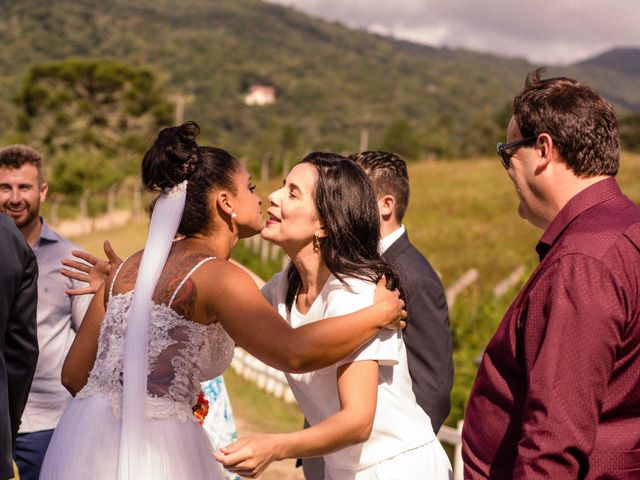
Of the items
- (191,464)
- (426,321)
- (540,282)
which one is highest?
(540,282)

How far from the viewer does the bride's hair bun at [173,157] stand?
261 cm

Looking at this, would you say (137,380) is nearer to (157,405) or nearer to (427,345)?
(157,405)

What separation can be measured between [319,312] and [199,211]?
1.50 feet

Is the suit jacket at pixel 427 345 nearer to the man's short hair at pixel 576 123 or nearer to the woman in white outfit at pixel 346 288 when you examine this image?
the woman in white outfit at pixel 346 288

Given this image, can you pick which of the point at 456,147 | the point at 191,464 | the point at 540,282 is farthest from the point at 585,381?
the point at 456,147

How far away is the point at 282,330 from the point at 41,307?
92.2 inches

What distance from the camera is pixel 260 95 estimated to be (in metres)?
86.9

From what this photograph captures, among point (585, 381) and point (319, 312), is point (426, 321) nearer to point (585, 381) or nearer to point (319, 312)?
point (319, 312)

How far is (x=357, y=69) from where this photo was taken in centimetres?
10969

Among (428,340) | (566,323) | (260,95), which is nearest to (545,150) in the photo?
(566,323)

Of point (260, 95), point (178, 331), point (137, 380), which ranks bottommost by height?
point (260, 95)

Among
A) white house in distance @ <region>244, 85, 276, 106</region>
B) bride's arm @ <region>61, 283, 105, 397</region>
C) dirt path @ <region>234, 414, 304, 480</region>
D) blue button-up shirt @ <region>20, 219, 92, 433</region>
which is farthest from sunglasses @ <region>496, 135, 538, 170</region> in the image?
white house in distance @ <region>244, 85, 276, 106</region>

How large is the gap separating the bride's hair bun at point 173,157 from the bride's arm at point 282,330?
367 mm

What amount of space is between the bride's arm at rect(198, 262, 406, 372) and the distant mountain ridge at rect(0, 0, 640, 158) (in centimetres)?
5103
